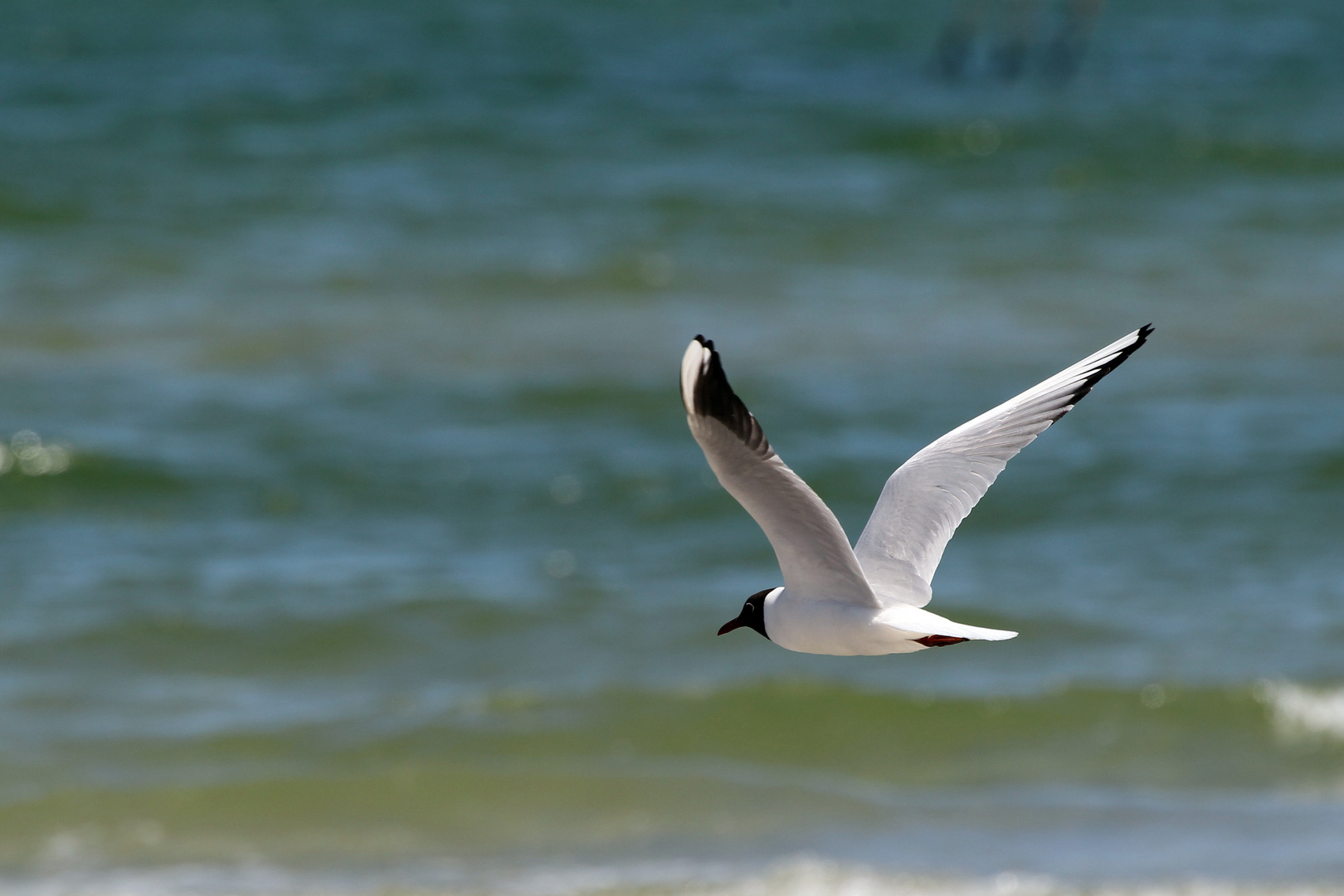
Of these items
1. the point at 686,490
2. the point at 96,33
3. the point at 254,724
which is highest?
the point at 96,33

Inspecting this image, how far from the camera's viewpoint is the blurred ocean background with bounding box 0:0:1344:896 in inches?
254

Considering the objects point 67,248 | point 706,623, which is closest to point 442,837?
point 706,623

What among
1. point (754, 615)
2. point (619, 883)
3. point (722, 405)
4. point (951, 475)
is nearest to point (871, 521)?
point (951, 475)

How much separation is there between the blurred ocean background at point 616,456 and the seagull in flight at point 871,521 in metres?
2.61

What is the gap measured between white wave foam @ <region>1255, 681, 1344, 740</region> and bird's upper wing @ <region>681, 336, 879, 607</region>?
4848 mm

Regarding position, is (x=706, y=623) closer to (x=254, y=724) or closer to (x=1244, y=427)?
(x=254, y=724)

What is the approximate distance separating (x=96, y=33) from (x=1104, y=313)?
1061cm

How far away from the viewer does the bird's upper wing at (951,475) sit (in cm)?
316

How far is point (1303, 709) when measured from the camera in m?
7.16

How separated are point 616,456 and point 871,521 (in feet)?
22.0

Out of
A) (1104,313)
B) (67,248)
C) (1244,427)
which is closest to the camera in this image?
(1244,427)

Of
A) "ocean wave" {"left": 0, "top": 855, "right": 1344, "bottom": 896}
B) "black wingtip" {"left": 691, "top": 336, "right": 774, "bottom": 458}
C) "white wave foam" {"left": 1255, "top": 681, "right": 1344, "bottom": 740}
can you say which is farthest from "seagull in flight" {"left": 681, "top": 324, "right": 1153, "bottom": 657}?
"white wave foam" {"left": 1255, "top": 681, "right": 1344, "bottom": 740}

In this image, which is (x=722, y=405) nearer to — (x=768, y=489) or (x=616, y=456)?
(x=768, y=489)

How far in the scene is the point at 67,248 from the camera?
13.1m
